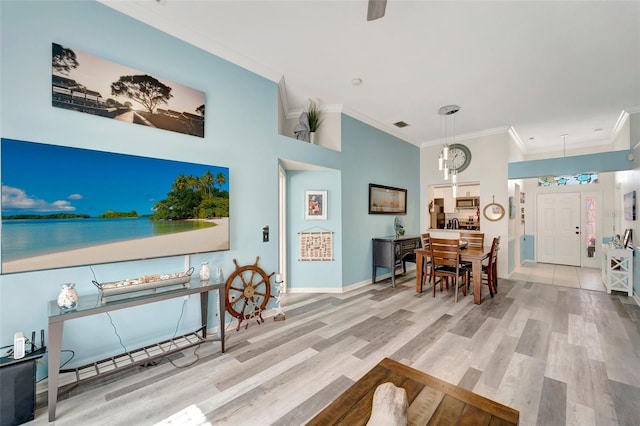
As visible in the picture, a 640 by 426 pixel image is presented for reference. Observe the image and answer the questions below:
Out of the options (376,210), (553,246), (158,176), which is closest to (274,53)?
(158,176)

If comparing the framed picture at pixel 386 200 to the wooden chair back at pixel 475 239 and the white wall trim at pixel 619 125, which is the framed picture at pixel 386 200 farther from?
the white wall trim at pixel 619 125

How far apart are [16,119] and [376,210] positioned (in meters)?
4.65

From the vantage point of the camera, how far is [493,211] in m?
5.42

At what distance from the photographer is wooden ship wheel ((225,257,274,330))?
290 centimetres

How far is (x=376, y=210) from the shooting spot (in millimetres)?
5062

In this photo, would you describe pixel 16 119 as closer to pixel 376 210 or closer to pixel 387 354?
pixel 387 354

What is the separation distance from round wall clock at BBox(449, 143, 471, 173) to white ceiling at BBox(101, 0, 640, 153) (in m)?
1.40

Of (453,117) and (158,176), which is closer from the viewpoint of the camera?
(158,176)

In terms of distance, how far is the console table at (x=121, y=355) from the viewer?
166 centimetres

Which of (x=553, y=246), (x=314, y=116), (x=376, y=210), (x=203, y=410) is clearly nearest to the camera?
(x=203, y=410)

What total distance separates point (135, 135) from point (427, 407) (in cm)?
290

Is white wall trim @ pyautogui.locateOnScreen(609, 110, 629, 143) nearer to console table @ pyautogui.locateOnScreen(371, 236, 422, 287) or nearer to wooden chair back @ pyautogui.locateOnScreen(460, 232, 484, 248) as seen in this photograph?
wooden chair back @ pyautogui.locateOnScreen(460, 232, 484, 248)

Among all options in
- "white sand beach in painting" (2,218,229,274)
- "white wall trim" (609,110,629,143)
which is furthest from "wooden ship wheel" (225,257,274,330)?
"white wall trim" (609,110,629,143)

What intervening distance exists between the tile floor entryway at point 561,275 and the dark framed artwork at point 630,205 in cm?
134
